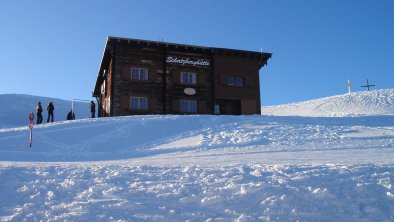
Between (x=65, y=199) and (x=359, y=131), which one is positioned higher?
(x=359, y=131)

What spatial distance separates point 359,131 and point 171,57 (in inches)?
585

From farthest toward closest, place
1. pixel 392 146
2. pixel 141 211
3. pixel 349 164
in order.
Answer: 1. pixel 392 146
2. pixel 349 164
3. pixel 141 211

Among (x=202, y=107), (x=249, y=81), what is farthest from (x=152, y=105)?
(x=249, y=81)

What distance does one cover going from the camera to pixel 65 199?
7914 mm

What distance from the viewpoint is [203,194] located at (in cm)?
802

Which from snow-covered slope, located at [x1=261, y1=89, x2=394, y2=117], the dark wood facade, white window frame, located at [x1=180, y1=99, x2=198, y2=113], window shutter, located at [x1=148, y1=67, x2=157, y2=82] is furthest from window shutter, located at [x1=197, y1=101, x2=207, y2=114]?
snow-covered slope, located at [x1=261, y1=89, x2=394, y2=117]

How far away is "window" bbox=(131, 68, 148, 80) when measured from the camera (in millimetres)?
27469

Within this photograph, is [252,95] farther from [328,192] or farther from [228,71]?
[328,192]

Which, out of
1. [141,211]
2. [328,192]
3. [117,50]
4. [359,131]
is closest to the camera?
[141,211]

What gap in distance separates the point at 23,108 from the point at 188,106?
1149 inches

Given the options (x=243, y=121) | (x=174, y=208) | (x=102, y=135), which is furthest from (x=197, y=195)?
(x=243, y=121)

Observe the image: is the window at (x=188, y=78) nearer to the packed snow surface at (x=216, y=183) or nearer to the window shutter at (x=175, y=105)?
the window shutter at (x=175, y=105)

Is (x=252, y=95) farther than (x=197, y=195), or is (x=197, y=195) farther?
(x=252, y=95)

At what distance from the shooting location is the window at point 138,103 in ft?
89.0
